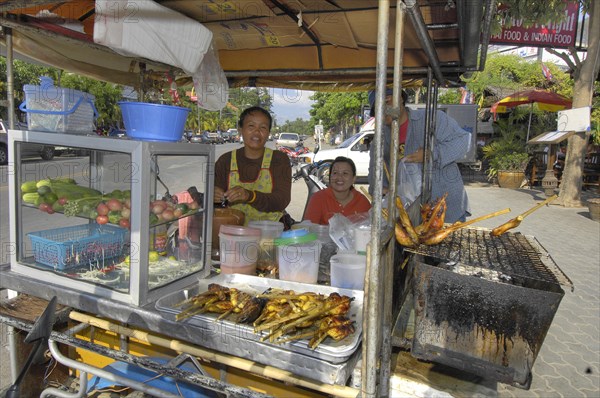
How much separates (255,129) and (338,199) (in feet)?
3.49

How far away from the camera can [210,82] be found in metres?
2.91

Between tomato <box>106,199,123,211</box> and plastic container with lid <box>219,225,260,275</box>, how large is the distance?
0.53m

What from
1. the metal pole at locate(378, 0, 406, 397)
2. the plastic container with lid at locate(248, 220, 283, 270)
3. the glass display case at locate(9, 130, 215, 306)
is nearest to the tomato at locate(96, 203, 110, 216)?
the glass display case at locate(9, 130, 215, 306)

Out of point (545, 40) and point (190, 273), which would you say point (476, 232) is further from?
point (545, 40)

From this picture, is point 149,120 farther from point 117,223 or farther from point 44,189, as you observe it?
point 44,189

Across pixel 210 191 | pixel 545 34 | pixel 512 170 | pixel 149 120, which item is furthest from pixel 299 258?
pixel 512 170

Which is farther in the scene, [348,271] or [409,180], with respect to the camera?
[409,180]

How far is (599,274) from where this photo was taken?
5762 mm

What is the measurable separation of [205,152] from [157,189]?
1.02 ft

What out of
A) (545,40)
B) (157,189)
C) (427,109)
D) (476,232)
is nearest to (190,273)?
(157,189)

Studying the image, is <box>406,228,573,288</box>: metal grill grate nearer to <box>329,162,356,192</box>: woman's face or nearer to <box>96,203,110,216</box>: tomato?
<box>329,162,356,192</box>: woman's face

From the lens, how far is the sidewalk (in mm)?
3258

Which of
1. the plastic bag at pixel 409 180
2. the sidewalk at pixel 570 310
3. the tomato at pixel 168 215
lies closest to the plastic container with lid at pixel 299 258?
the tomato at pixel 168 215

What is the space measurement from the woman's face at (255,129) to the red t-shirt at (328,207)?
811mm
